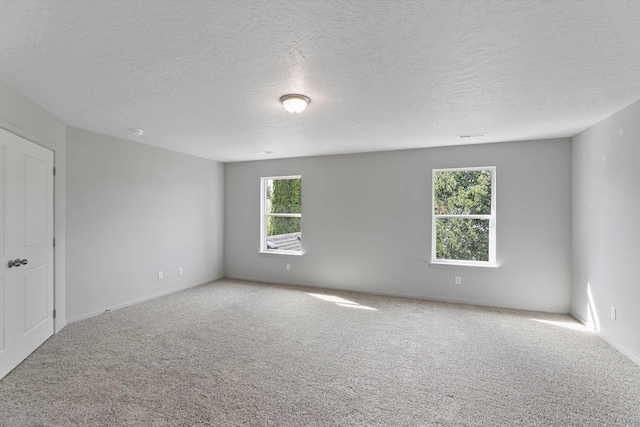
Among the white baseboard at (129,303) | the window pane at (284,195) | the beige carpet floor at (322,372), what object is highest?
the window pane at (284,195)

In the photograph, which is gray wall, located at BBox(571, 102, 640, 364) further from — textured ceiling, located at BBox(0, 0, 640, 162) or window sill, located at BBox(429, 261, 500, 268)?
window sill, located at BBox(429, 261, 500, 268)

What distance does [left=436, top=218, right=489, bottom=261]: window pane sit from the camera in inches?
186

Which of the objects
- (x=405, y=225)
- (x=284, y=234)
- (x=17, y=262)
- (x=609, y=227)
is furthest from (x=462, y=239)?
(x=17, y=262)

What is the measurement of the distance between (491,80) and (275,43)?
1.65 meters

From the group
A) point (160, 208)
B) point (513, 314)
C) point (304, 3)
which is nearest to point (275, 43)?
point (304, 3)

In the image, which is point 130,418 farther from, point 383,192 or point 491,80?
point 383,192

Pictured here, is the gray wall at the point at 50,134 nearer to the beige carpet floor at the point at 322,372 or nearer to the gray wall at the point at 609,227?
the beige carpet floor at the point at 322,372

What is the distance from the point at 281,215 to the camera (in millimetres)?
6051

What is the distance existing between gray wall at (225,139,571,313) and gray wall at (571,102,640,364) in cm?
29

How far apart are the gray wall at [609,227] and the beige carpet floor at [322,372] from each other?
0.29 metres

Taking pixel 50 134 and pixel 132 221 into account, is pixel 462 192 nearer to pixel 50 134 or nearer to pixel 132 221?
pixel 132 221

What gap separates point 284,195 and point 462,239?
10.6ft

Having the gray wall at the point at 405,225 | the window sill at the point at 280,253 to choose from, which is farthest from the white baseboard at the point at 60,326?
the window sill at the point at 280,253

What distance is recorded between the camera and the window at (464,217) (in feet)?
15.3
